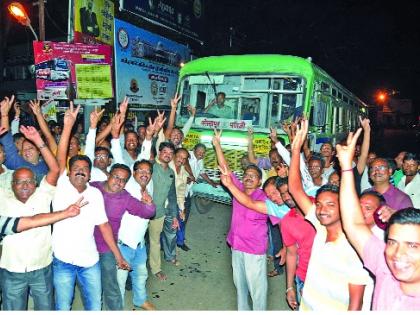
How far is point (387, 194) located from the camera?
154 inches

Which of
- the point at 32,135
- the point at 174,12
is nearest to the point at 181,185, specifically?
the point at 32,135

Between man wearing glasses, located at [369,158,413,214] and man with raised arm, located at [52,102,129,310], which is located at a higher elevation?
man wearing glasses, located at [369,158,413,214]

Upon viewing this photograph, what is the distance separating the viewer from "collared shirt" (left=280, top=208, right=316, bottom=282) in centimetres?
311

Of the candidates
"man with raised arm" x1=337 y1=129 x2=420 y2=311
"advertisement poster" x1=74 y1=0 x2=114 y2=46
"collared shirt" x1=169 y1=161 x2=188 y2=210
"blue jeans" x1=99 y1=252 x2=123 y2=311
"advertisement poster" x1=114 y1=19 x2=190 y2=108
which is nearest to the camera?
"man with raised arm" x1=337 y1=129 x2=420 y2=311

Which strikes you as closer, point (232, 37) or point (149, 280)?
point (149, 280)

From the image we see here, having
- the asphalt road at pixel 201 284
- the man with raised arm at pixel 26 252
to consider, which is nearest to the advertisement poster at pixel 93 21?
the asphalt road at pixel 201 284

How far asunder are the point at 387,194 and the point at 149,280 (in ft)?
11.0

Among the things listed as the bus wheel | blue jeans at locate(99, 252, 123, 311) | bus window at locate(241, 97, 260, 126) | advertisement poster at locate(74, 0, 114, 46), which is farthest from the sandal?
advertisement poster at locate(74, 0, 114, 46)

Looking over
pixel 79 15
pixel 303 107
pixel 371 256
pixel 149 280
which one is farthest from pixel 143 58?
pixel 371 256

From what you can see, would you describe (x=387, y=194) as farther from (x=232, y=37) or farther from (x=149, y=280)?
(x=232, y=37)

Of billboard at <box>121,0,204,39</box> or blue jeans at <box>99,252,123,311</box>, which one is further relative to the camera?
billboard at <box>121,0,204,39</box>

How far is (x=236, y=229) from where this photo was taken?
362 centimetres

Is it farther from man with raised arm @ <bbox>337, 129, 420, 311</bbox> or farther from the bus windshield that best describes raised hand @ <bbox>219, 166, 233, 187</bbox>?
the bus windshield

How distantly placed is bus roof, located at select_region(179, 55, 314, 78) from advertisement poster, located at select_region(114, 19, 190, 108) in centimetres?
560
